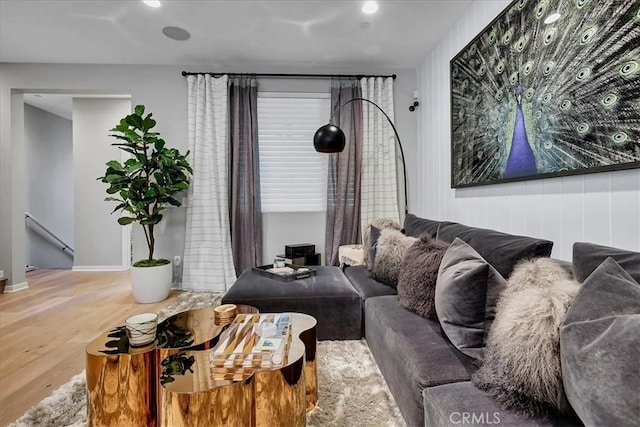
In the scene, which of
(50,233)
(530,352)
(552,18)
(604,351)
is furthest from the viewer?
(50,233)

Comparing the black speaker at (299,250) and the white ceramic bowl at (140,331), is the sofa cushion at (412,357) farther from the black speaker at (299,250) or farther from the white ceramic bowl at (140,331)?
the black speaker at (299,250)

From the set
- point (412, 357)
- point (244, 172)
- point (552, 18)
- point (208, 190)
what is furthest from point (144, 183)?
point (552, 18)

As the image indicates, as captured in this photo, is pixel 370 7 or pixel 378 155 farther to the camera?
pixel 378 155

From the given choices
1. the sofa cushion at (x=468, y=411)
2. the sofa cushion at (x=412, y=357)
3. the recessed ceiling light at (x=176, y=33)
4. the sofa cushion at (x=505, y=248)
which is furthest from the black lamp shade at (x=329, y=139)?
the sofa cushion at (x=468, y=411)

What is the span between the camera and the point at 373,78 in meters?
3.60

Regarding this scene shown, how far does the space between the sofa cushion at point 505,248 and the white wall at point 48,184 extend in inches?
264

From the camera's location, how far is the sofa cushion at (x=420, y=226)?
2.40m

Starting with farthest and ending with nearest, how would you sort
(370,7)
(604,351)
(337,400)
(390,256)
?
(370,7) < (390,256) < (337,400) < (604,351)

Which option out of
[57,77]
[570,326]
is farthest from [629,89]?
[57,77]

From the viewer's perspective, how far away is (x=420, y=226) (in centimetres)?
262

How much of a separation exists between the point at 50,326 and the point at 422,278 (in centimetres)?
311

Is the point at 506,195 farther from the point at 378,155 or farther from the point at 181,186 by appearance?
the point at 181,186

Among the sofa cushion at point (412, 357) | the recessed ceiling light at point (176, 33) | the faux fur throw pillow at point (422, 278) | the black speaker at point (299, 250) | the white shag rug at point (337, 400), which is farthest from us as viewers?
the black speaker at point (299, 250)

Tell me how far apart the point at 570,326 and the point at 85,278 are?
5.39 meters
